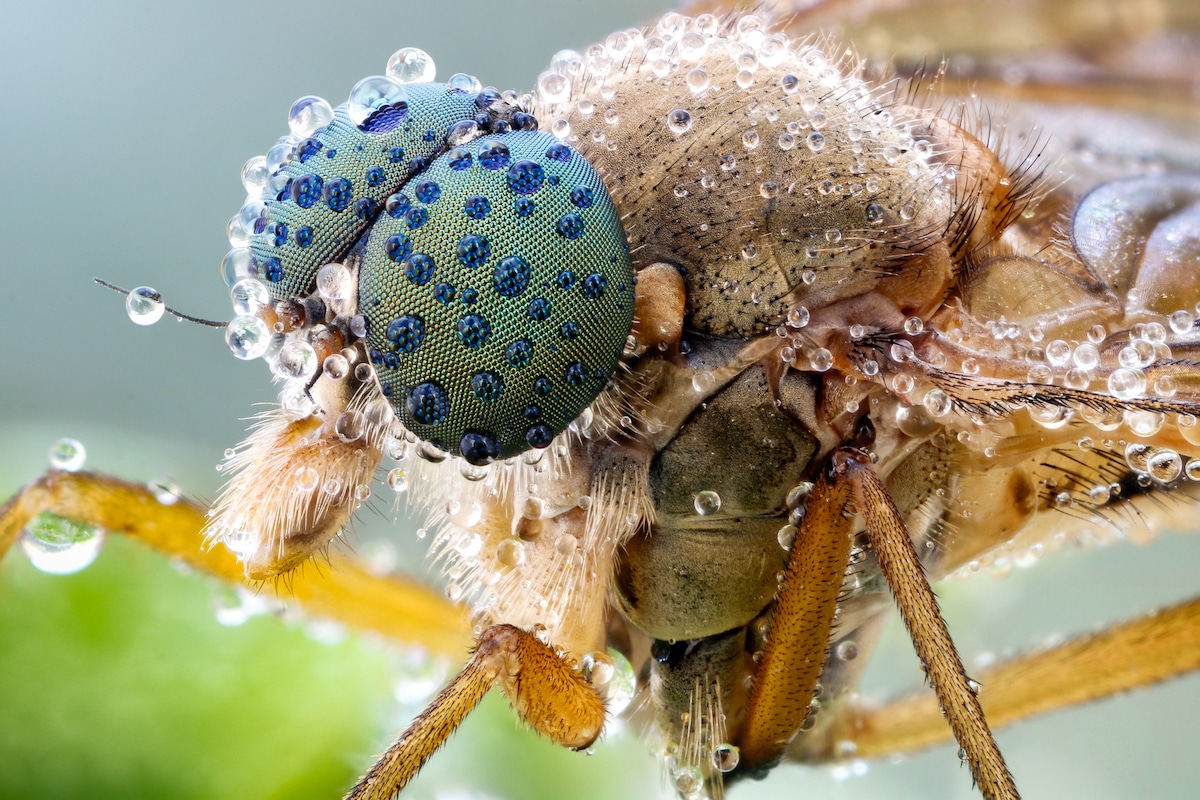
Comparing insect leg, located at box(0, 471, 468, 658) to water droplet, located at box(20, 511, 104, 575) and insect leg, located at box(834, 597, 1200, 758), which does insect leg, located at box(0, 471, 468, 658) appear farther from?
insect leg, located at box(834, 597, 1200, 758)

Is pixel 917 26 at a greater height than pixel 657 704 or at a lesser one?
greater

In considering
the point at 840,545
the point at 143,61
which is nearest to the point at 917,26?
the point at 840,545

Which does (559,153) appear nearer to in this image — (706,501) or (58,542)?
(706,501)

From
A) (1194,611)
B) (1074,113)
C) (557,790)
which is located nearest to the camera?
(1194,611)

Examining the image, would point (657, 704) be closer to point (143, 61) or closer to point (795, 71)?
point (795, 71)

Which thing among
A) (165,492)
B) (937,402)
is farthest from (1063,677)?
(165,492)

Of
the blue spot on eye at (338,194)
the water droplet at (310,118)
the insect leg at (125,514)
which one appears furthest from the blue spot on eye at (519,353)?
the insect leg at (125,514)
